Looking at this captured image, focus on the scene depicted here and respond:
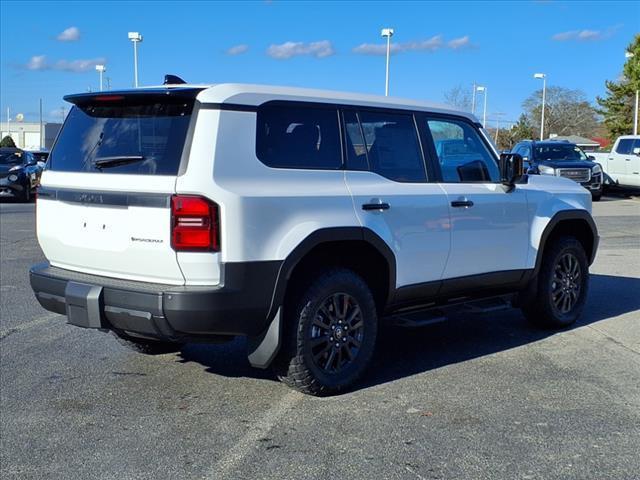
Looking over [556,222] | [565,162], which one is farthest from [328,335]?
[565,162]

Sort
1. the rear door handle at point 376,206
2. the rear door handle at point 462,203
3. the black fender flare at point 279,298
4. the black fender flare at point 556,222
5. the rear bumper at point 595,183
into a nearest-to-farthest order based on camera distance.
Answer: the black fender flare at point 279,298
the rear door handle at point 376,206
the rear door handle at point 462,203
the black fender flare at point 556,222
the rear bumper at point 595,183

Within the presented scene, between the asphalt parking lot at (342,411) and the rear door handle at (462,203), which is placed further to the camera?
the rear door handle at (462,203)

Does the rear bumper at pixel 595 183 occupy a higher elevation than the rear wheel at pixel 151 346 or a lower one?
higher

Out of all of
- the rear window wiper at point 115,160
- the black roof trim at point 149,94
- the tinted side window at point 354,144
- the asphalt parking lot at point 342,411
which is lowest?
the asphalt parking lot at point 342,411

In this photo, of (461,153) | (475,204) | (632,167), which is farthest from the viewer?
(632,167)

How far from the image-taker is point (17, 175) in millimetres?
22422

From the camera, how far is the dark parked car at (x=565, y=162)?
22.1m

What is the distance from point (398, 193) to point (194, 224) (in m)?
1.66

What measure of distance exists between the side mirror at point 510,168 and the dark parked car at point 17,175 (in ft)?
62.0

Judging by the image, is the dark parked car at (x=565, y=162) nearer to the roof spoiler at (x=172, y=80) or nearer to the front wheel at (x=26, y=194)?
the front wheel at (x=26, y=194)

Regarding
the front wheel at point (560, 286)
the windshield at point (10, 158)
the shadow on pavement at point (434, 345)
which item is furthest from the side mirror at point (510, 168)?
the windshield at point (10, 158)

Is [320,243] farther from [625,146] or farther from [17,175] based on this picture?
[625,146]

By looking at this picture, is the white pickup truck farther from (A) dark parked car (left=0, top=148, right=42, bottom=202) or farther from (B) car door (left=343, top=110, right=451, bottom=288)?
(B) car door (left=343, top=110, right=451, bottom=288)

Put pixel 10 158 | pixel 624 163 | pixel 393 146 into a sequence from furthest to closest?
pixel 624 163 → pixel 10 158 → pixel 393 146
